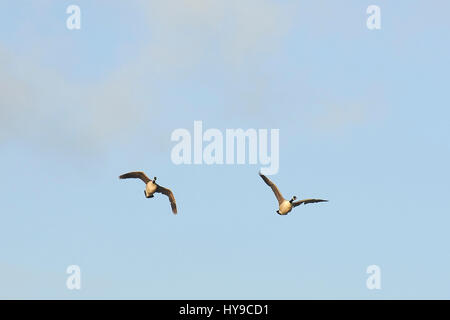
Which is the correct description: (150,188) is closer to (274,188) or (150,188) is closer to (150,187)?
(150,187)

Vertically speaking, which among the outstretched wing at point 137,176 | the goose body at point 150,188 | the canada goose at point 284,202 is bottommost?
the canada goose at point 284,202

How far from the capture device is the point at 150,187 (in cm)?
14962

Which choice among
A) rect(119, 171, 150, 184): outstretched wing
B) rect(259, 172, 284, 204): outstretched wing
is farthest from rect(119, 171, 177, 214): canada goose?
→ rect(259, 172, 284, 204): outstretched wing

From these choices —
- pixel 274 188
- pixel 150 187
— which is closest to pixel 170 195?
pixel 150 187

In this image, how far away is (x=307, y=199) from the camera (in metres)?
149

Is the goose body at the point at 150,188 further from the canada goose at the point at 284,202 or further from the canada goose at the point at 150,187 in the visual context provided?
the canada goose at the point at 284,202

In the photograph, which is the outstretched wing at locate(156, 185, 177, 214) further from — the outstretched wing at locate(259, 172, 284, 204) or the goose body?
the outstretched wing at locate(259, 172, 284, 204)

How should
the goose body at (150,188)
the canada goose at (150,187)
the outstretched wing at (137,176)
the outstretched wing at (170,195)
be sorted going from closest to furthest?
1. the goose body at (150,188)
2. the canada goose at (150,187)
3. the outstretched wing at (137,176)
4. the outstretched wing at (170,195)

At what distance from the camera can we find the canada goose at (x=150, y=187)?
490 ft

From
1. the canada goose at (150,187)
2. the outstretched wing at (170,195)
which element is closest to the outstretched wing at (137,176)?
the canada goose at (150,187)

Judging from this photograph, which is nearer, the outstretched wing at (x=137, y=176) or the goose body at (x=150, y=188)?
the goose body at (x=150, y=188)

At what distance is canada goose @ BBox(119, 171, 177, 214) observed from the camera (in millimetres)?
149375
